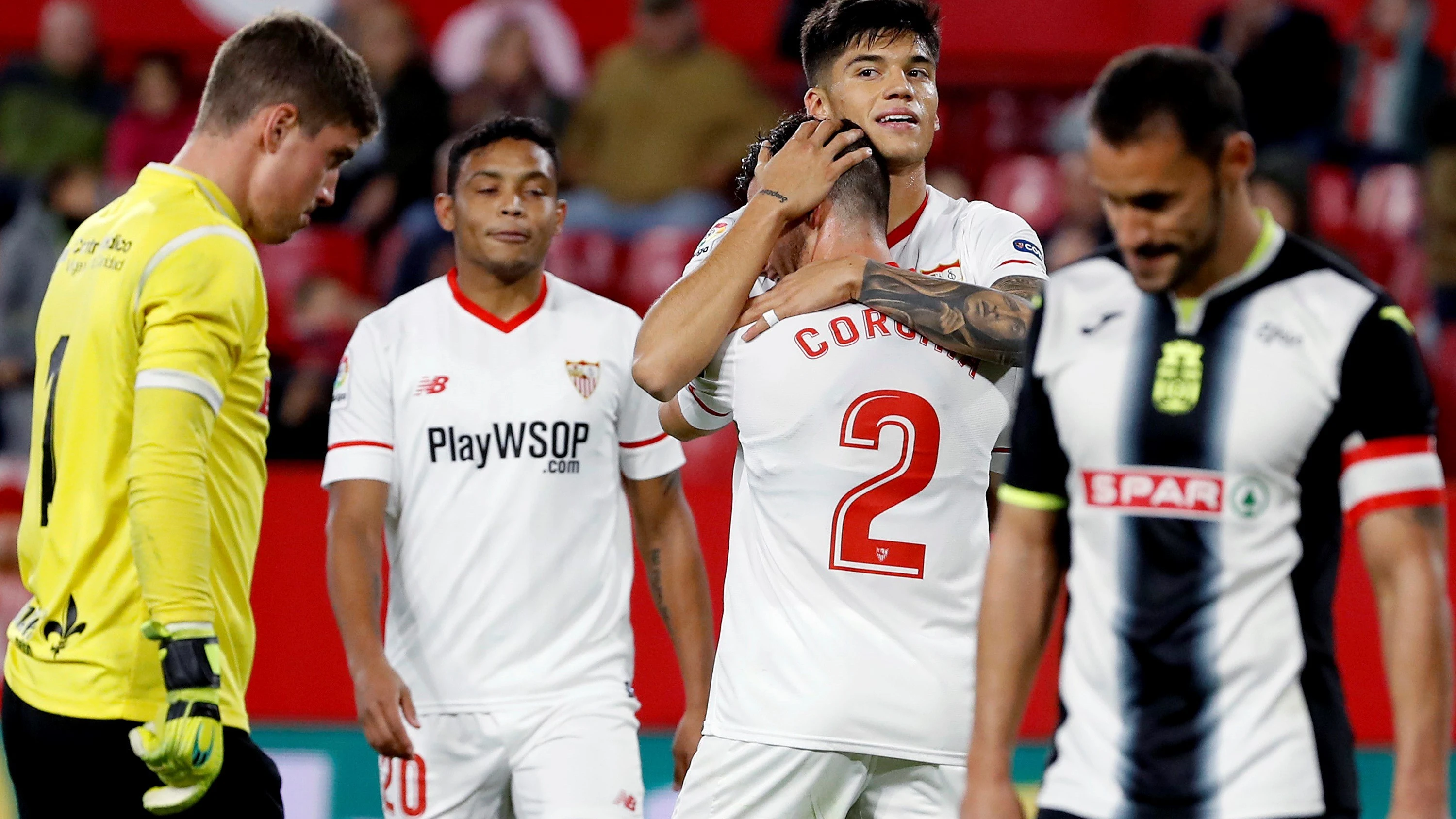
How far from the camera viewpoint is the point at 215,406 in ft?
11.4

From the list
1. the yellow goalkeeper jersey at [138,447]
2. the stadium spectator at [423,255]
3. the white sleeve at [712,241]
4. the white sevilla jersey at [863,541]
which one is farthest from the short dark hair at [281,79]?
the stadium spectator at [423,255]

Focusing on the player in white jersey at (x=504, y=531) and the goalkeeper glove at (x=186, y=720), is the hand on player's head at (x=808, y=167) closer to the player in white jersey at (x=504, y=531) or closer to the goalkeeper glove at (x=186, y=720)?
the player in white jersey at (x=504, y=531)

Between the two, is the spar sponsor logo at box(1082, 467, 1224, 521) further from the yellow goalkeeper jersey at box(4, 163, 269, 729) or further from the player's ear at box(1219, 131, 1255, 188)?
the yellow goalkeeper jersey at box(4, 163, 269, 729)

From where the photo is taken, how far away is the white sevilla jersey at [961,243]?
4.06 meters

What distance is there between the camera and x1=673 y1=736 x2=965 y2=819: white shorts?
12.5ft

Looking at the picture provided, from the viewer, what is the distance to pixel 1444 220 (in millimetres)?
9797

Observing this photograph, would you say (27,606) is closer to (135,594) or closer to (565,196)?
(135,594)

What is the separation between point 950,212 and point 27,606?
2.36 m

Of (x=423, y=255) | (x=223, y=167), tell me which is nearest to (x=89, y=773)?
(x=223, y=167)

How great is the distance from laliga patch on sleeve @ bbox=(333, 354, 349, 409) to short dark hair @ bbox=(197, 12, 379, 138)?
1262 millimetres

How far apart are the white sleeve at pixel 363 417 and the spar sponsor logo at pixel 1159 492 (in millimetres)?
2496

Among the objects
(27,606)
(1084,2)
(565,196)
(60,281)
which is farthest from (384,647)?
(1084,2)

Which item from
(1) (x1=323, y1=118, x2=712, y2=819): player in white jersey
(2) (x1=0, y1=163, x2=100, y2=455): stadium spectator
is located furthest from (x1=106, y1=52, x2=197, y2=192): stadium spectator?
(1) (x1=323, y1=118, x2=712, y2=819): player in white jersey

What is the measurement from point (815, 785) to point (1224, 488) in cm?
132
